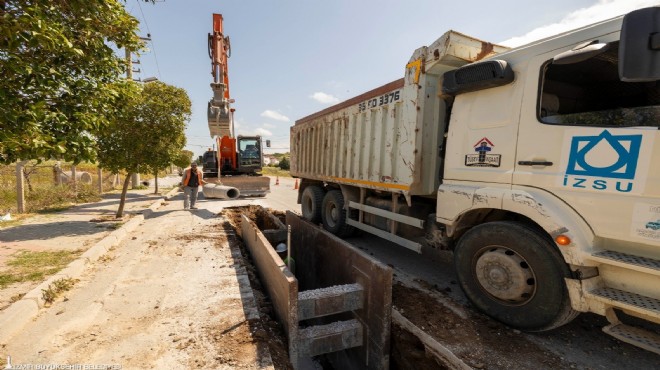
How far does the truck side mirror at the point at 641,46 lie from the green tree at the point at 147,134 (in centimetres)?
865

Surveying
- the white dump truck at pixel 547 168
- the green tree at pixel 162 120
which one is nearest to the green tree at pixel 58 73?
the white dump truck at pixel 547 168

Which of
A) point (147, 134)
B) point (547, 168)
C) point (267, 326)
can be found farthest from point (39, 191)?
point (547, 168)

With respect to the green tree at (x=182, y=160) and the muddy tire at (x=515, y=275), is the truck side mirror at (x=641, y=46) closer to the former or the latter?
the muddy tire at (x=515, y=275)

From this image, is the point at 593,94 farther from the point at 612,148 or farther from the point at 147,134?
the point at 147,134

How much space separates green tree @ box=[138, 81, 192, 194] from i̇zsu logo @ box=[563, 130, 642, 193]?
8.62 m

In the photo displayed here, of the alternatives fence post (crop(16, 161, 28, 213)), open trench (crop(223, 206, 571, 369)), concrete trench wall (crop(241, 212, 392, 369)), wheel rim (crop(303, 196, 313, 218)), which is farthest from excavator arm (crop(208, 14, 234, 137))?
open trench (crop(223, 206, 571, 369))

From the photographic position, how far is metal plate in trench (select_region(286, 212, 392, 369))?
3.21 metres

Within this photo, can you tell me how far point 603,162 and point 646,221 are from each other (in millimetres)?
514

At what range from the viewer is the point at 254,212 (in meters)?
9.14

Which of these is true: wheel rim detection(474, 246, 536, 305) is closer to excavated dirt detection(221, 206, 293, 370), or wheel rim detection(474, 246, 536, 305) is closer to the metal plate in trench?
the metal plate in trench

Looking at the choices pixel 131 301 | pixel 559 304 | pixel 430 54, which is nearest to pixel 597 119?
pixel 559 304

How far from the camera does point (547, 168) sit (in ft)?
9.26

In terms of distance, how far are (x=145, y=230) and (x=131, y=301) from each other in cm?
416

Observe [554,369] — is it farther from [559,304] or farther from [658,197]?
[658,197]
